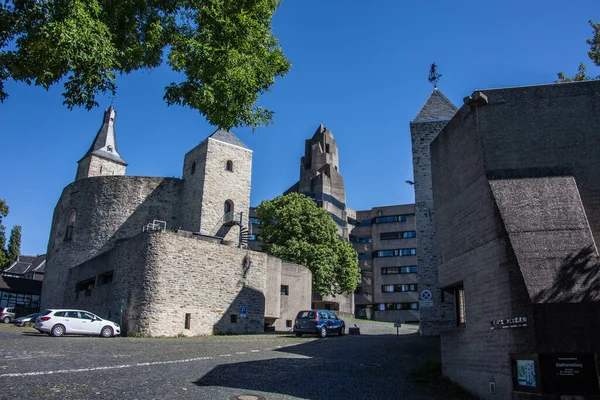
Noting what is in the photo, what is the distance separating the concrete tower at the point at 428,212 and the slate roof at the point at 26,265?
183ft

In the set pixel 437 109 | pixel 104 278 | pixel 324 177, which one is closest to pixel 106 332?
pixel 104 278

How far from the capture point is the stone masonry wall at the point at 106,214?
123 ft

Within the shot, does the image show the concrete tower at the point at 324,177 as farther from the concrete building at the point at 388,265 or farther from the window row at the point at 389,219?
the window row at the point at 389,219

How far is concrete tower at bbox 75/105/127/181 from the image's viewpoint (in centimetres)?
5419

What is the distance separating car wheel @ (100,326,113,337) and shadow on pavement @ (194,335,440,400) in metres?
9.47

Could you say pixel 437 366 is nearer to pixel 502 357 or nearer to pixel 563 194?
pixel 502 357

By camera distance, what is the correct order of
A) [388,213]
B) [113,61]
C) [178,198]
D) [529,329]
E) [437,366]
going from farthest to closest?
[388,213] < [178,198] < [437,366] < [529,329] < [113,61]

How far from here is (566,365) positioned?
309 inches

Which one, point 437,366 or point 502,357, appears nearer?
point 502,357

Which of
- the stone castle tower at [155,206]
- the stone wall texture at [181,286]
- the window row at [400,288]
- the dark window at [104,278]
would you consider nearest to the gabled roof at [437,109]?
the stone wall texture at [181,286]

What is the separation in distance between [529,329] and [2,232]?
145 feet

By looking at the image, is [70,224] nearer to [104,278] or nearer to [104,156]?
[104,278]

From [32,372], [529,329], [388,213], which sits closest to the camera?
[529,329]

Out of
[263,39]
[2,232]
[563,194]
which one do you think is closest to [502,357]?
[563,194]
